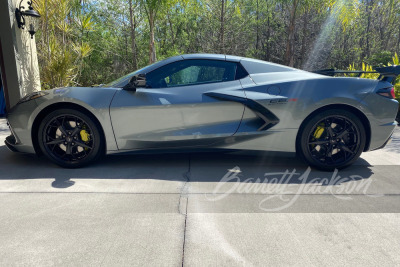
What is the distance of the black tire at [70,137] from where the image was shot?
3.27 m

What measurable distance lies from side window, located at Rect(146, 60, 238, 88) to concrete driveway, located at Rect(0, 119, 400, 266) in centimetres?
101

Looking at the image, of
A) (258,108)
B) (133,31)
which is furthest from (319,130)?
(133,31)

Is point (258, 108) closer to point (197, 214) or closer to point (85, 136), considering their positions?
point (197, 214)

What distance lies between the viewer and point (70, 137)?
10.8 feet

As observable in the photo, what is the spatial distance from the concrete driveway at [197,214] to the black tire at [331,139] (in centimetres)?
16

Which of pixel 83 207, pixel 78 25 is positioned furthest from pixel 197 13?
pixel 83 207

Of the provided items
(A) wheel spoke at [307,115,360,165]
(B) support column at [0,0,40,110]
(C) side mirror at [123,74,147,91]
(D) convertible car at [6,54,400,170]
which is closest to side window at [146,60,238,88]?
(D) convertible car at [6,54,400,170]

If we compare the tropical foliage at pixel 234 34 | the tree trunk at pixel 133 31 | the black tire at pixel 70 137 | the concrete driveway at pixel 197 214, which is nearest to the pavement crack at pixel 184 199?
the concrete driveway at pixel 197 214

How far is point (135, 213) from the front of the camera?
2332 millimetres

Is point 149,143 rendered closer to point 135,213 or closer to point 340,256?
point 135,213

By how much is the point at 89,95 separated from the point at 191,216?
6.15 ft

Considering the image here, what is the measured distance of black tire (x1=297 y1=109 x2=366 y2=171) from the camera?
10.8ft

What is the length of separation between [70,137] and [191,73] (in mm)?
1564

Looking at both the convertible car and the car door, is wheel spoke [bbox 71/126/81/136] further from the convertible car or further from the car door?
the car door
